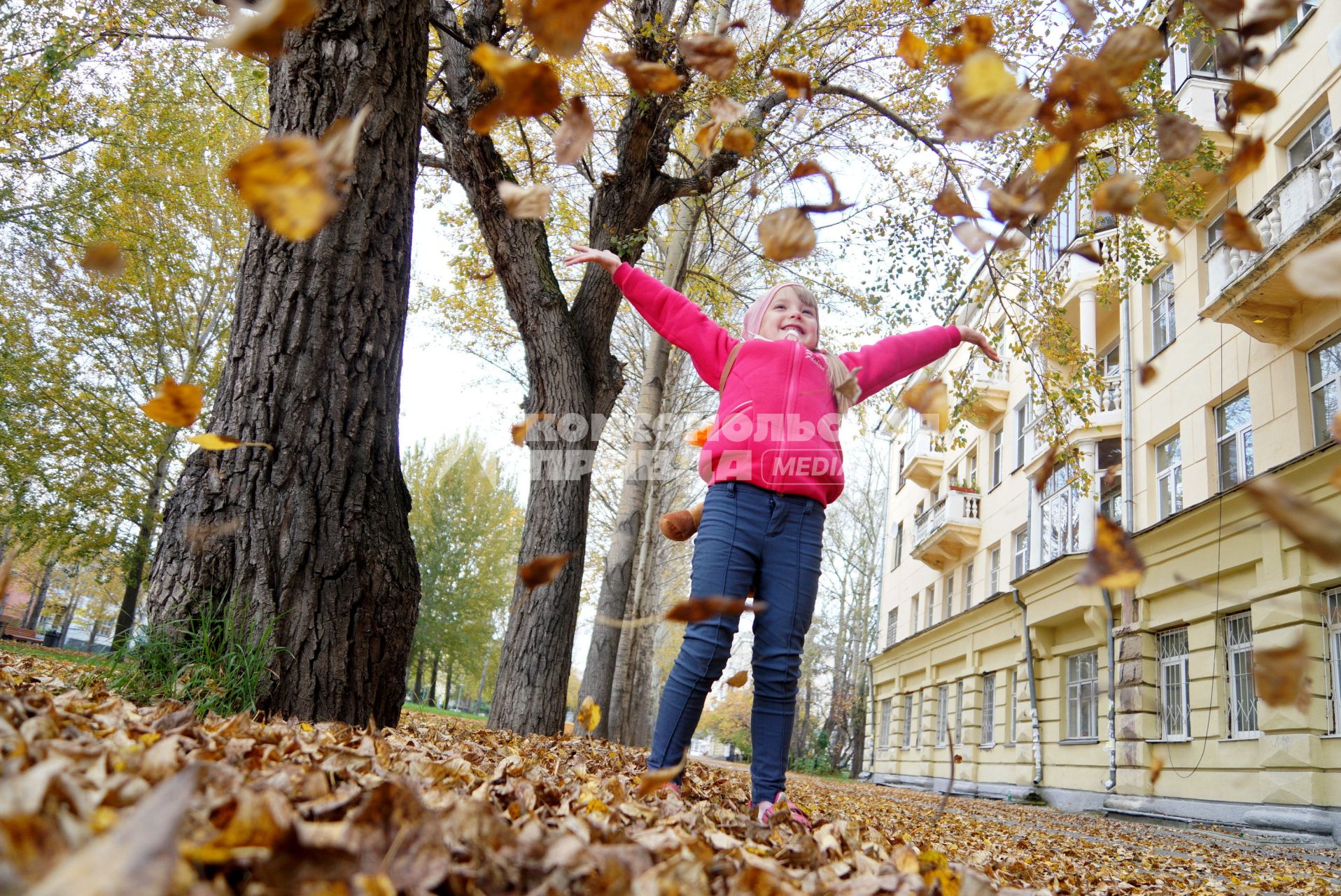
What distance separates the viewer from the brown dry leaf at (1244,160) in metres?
2.09

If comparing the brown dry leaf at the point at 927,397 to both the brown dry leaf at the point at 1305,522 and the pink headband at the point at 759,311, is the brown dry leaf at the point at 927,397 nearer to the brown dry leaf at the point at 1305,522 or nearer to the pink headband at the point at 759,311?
the pink headband at the point at 759,311

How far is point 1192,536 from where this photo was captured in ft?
36.7

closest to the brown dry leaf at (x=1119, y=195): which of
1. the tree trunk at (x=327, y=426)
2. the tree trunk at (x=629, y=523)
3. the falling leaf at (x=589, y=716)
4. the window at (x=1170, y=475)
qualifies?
the tree trunk at (x=327, y=426)

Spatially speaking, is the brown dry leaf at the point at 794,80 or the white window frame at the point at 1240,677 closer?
the brown dry leaf at the point at 794,80

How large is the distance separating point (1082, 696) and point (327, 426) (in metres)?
14.9

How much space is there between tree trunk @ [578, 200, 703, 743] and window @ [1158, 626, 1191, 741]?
754 cm

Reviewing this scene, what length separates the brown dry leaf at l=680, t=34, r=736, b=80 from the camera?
239cm

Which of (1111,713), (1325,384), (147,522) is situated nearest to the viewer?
(1325,384)

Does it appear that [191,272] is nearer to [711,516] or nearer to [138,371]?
[138,371]

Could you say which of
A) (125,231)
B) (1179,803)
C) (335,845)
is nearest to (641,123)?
(335,845)

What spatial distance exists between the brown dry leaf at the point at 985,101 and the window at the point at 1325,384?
9.18 m

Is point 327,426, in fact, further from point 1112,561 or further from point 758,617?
point 1112,561

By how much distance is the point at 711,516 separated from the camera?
9.36ft

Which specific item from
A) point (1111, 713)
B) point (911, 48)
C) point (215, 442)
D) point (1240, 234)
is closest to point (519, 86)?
point (215, 442)
